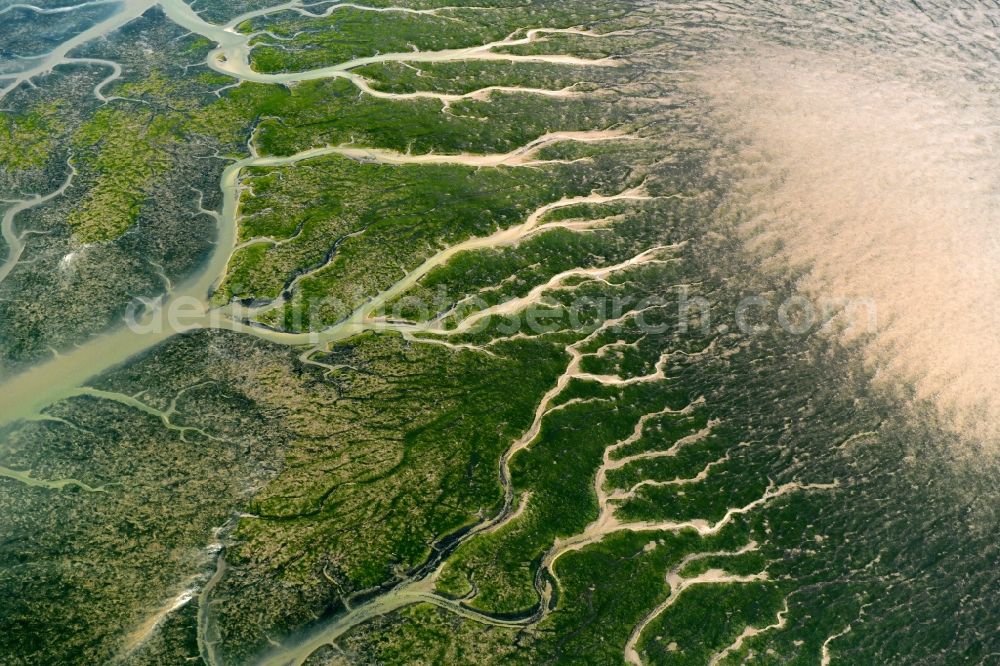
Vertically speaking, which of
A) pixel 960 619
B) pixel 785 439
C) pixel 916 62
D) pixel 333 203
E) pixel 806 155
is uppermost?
pixel 916 62

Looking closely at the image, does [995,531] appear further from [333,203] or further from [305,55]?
[305,55]

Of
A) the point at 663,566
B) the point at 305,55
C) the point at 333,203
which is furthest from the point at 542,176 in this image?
the point at 663,566

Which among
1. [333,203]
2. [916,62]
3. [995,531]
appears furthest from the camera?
[916,62]

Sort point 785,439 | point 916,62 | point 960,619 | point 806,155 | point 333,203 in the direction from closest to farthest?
point 960,619, point 785,439, point 333,203, point 806,155, point 916,62

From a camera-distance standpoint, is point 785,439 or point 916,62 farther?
point 916,62

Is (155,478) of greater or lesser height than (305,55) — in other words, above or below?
below

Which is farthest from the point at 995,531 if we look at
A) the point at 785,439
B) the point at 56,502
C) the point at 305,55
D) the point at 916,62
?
the point at 305,55
